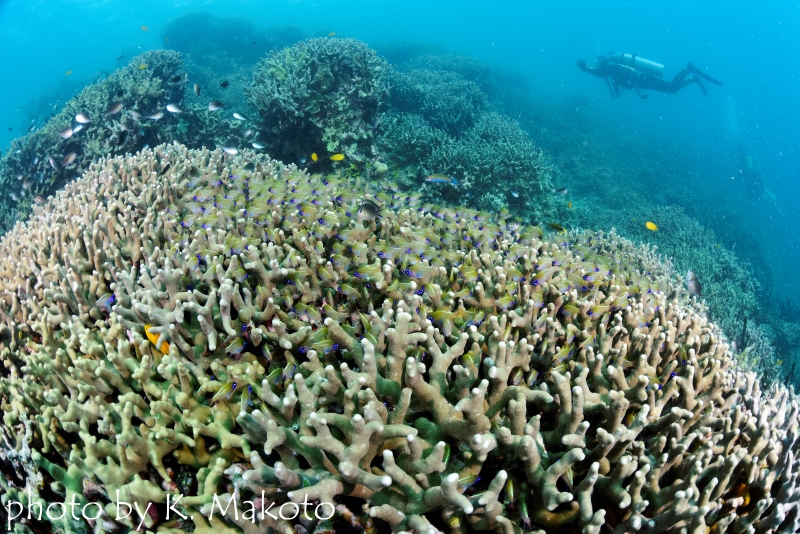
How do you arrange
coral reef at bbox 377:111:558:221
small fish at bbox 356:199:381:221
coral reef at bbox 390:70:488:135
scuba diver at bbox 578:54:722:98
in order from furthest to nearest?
scuba diver at bbox 578:54:722:98 < coral reef at bbox 390:70:488:135 < coral reef at bbox 377:111:558:221 < small fish at bbox 356:199:381:221

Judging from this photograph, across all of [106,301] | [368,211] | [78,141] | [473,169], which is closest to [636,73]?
[473,169]

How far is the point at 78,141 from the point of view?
11.0 m

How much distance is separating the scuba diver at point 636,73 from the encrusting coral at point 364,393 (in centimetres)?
2995

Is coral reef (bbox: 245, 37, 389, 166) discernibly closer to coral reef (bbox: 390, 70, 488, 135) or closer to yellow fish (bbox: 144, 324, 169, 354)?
coral reef (bbox: 390, 70, 488, 135)

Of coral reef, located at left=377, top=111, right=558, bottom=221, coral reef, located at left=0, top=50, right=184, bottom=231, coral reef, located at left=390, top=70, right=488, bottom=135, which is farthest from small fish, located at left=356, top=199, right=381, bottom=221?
coral reef, located at left=390, top=70, right=488, bottom=135

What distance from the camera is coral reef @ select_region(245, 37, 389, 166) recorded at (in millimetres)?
11031

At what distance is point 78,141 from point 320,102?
21.9 feet

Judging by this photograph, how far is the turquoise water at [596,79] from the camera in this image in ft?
68.9

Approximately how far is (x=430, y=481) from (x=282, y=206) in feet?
11.6

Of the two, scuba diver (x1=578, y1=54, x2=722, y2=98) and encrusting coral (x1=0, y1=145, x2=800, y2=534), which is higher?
scuba diver (x1=578, y1=54, x2=722, y2=98)

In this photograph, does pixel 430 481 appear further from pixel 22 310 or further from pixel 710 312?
pixel 710 312

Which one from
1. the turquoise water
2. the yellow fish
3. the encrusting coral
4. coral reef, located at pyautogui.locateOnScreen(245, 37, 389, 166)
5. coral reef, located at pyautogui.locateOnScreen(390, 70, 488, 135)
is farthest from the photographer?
the turquoise water

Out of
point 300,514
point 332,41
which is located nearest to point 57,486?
point 300,514

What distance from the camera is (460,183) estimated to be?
1119 cm
